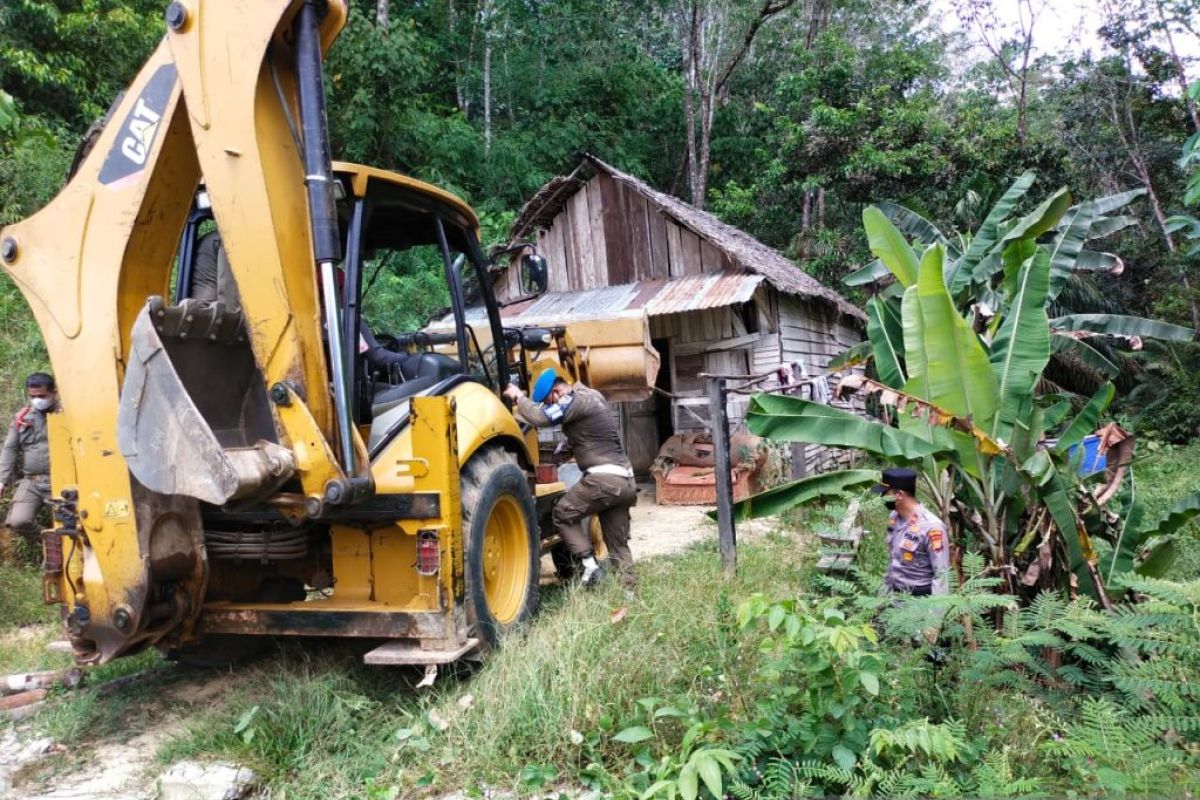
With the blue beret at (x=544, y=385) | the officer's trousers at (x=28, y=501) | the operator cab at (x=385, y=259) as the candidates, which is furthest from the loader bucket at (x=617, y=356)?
the officer's trousers at (x=28, y=501)

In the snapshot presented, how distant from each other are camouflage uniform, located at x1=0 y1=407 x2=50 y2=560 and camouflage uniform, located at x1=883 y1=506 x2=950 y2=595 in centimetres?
647

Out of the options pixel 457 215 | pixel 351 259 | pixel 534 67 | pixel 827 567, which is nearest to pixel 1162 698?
pixel 827 567

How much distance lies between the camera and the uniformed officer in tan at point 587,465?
5938 mm

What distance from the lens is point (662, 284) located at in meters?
12.7

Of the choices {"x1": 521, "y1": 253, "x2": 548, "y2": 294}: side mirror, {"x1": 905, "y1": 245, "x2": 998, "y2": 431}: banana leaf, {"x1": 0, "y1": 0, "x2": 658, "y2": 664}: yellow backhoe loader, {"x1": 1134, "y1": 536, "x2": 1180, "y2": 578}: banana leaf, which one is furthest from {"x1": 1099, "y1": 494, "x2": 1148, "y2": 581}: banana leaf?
{"x1": 521, "y1": 253, "x2": 548, "y2": 294}: side mirror

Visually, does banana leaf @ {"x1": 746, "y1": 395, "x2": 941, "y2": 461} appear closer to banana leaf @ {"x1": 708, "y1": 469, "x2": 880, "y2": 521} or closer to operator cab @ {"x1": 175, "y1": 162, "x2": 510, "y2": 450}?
banana leaf @ {"x1": 708, "y1": 469, "x2": 880, "y2": 521}

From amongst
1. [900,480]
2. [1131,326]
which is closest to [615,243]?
[1131,326]

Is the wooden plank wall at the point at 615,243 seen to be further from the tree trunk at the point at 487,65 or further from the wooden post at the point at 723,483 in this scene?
the wooden post at the point at 723,483

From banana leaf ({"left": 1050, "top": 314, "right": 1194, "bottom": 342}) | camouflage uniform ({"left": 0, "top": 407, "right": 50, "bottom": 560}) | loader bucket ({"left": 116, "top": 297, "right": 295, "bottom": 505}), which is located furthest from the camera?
banana leaf ({"left": 1050, "top": 314, "right": 1194, "bottom": 342})

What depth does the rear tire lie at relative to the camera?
4281 millimetres

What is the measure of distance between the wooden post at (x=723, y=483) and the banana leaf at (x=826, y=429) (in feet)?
3.21

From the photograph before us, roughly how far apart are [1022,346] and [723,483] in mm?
2016

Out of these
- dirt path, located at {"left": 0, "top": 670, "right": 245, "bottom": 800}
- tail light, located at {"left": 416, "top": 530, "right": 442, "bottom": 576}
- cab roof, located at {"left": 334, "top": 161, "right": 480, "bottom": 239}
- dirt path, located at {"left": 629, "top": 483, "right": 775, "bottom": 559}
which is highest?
cab roof, located at {"left": 334, "top": 161, "right": 480, "bottom": 239}

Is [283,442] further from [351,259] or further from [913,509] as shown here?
[913,509]
